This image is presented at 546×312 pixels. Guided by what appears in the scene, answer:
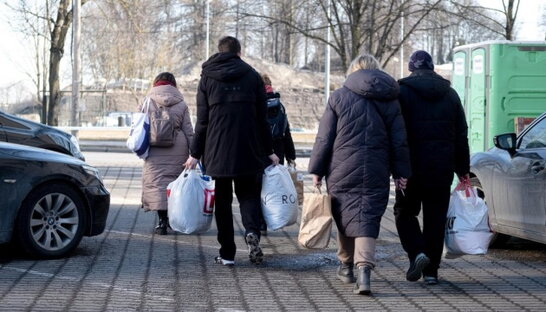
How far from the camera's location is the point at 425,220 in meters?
7.66

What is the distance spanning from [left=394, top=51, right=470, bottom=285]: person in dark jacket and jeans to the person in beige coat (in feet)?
10.6

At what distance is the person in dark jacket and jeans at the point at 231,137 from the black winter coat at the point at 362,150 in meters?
1.02

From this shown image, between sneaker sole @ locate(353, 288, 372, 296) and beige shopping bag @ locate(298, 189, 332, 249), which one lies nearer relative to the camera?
sneaker sole @ locate(353, 288, 372, 296)

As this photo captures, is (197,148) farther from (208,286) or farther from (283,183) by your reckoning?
(208,286)

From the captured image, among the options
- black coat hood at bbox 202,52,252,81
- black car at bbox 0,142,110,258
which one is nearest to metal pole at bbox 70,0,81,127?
black car at bbox 0,142,110,258

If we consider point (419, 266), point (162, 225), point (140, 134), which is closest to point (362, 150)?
point (419, 266)

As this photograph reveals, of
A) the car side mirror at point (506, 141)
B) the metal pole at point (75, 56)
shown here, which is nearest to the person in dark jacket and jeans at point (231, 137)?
the car side mirror at point (506, 141)

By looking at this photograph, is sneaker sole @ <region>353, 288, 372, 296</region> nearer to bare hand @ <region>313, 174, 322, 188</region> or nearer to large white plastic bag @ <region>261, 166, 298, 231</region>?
bare hand @ <region>313, 174, 322, 188</region>

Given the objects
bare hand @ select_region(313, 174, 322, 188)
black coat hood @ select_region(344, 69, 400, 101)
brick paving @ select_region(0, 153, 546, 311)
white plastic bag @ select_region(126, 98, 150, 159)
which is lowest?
brick paving @ select_region(0, 153, 546, 311)

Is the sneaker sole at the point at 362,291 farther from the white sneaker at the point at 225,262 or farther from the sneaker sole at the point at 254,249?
the white sneaker at the point at 225,262

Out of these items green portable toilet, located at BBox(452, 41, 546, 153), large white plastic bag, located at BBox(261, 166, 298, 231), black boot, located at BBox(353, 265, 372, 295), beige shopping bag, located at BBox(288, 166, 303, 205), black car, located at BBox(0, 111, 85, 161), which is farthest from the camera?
green portable toilet, located at BBox(452, 41, 546, 153)

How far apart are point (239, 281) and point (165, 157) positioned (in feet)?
9.41

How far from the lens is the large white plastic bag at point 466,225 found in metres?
7.62

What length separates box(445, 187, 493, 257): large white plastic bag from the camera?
762cm
